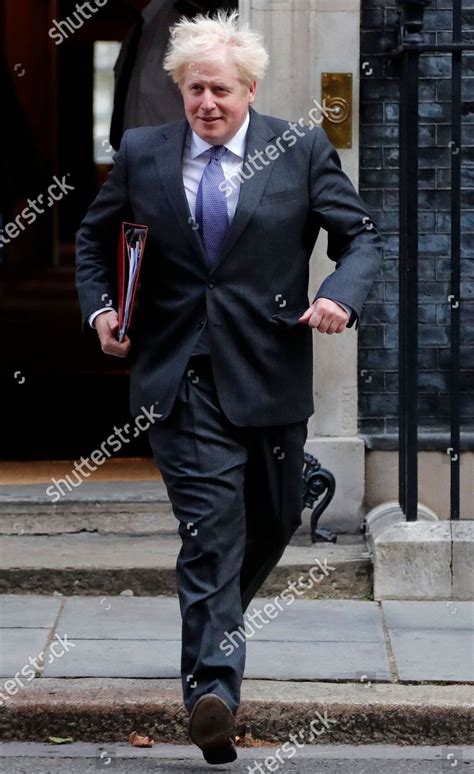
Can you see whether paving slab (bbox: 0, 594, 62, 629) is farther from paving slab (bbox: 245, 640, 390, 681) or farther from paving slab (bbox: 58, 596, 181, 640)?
paving slab (bbox: 245, 640, 390, 681)

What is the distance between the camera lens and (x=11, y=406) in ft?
32.5

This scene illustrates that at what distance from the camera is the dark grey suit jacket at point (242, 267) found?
475cm

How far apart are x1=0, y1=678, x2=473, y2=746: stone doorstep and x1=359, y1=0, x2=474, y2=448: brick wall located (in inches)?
75.6

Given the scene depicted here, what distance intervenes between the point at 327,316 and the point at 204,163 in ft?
2.04

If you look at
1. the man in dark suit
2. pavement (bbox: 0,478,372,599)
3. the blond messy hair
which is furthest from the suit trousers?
pavement (bbox: 0,478,372,599)

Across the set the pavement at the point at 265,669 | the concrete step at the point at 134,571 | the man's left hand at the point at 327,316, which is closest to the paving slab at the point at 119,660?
the pavement at the point at 265,669

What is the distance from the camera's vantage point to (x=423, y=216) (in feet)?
22.6

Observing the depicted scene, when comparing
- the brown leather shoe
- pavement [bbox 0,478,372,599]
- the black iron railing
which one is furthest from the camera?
pavement [bbox 0,478,372,599]

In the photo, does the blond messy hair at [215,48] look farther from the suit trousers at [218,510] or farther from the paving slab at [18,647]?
the paving slab at [18,647]

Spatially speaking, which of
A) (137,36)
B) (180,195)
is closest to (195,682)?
(180,195)

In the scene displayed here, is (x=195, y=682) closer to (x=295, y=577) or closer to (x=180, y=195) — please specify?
(x=180, y=195)

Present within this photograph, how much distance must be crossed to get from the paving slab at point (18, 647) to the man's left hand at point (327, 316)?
1732 mm

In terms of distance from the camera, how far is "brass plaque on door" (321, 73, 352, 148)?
6750 millimetres

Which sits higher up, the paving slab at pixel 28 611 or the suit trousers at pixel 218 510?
the suit trousers at pixel 218 510
